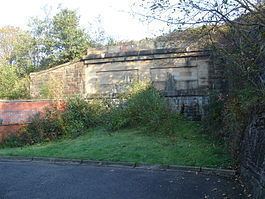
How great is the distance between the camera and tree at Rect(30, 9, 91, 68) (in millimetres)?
27031

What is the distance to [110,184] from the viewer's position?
9.44 m

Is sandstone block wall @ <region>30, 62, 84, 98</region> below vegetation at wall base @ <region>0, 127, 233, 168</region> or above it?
above

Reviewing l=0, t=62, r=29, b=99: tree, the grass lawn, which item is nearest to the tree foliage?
the grass lawn

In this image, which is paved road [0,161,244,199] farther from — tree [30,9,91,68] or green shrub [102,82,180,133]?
tree [30,9,91,68]

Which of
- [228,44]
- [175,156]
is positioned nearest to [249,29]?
[228,44]

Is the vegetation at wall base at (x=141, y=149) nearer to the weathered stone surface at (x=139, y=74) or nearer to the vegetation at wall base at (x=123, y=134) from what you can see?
the vegetation at wall base at (x=123, y=134)

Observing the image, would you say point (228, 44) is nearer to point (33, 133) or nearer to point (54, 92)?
point (33, 133)

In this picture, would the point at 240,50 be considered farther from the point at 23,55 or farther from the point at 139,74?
the point at 23,55

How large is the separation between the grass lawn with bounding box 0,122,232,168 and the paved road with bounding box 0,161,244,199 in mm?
1050

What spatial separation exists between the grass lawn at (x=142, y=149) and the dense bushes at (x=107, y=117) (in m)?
0.58

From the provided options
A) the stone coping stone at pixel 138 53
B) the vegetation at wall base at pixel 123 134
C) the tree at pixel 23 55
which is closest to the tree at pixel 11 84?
the tree at pixel 23 55

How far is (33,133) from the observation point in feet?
58.9

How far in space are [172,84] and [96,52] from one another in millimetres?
4888

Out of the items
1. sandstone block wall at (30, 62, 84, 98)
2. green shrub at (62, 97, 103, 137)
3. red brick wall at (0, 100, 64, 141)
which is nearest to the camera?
red brick wall at (0, 100, 64, 141)
